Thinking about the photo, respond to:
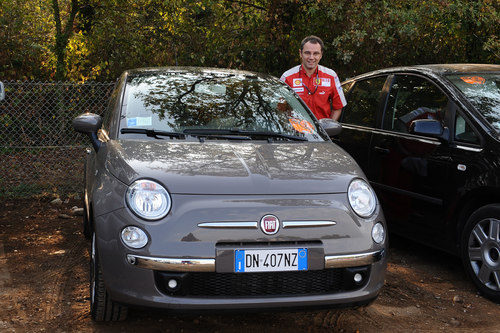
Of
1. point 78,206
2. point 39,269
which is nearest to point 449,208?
point 39,269

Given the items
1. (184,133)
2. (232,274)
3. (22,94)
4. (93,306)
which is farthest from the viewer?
(22,94)

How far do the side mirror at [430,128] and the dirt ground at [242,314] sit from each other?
46.3 inches

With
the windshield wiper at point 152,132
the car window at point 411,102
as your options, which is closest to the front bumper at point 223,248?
the windshield wiper at point 152,132

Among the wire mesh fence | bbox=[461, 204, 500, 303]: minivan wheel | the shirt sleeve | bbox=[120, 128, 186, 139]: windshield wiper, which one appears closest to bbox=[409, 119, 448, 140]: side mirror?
bbox=[461, 204, 500, 303]: minivan wheel

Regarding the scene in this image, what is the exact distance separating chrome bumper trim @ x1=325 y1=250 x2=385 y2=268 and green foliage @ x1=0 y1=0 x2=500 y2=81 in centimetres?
621

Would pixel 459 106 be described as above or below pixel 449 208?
above

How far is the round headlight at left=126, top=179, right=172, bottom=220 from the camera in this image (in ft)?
10.7

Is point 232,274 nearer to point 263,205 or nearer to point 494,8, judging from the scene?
point 263,205

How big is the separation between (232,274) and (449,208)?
2.25 meters

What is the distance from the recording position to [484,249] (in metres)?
4.44

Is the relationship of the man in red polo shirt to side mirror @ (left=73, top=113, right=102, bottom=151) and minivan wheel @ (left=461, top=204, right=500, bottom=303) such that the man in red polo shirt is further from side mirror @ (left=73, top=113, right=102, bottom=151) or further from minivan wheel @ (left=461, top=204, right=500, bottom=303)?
side mirror @ (left=73, top=113, right=102, bottom=151)

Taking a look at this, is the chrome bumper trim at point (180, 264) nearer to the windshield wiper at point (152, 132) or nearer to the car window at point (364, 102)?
the windshield wiper at point (152, 132)

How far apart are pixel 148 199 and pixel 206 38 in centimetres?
780

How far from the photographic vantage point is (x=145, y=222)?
323 centimetres
